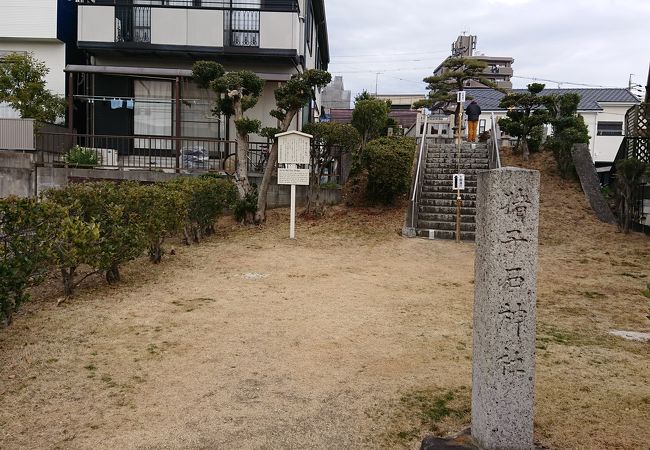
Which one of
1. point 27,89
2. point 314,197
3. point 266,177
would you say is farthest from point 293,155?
point 27,89

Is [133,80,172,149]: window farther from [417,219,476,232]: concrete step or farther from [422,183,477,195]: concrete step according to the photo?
[417,219,476,232]: concrete step

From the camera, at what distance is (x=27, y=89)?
52.6 ft

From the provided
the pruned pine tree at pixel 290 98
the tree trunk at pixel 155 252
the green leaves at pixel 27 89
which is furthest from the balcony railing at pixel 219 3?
the tree trunk at pixel 155 252

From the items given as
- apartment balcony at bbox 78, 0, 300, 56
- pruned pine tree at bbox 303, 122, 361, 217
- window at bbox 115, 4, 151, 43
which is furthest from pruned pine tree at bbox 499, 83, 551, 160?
window at bbox 115, 4, 151, 43

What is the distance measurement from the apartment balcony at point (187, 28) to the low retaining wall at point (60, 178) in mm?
4428

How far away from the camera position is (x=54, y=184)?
1445cm

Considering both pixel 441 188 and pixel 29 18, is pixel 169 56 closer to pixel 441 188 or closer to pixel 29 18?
pixel 29 18

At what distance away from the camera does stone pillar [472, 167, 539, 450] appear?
11.7 ft

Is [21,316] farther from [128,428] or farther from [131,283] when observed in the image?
[128,428]

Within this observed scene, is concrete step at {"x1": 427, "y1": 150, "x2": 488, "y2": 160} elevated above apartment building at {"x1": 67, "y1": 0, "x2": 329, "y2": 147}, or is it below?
below

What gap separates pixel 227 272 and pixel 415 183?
6605 mm

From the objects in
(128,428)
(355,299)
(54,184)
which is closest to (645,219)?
(355,299)

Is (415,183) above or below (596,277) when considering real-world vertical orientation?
above

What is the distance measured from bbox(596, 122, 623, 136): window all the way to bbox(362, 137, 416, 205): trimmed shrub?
19484 millimetres
